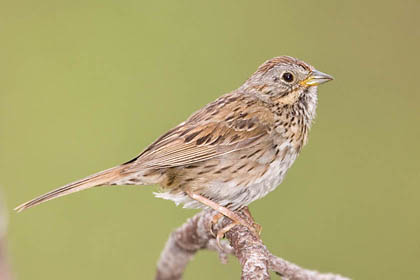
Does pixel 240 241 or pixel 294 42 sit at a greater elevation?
pixel 294 42

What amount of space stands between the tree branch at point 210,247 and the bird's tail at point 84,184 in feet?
1.22

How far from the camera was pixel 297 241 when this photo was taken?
4766 millimetres

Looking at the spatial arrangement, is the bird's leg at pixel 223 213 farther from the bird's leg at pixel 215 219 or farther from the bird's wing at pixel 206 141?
the bird's wing at pixel 206 141

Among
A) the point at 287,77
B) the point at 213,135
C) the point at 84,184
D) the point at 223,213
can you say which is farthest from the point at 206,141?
the point at 84,184

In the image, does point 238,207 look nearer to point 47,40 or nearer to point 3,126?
point 3,126

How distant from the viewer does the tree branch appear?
296 centimetres

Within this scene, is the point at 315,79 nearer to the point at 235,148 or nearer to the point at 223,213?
the point at 235,148

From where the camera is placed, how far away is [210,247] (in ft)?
11.5

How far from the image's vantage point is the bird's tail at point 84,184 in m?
3.33

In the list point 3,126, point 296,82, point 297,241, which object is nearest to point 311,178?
point 297,241

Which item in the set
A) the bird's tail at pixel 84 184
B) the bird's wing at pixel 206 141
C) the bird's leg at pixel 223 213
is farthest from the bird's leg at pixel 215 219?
the bird's tail at pixel 84 184

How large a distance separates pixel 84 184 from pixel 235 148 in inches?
27.3

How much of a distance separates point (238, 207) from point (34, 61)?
7.56 ft

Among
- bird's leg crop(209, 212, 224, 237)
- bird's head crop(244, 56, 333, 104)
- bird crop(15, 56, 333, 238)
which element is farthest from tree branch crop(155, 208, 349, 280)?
bird's head crop(244, 56, 333, 104)
